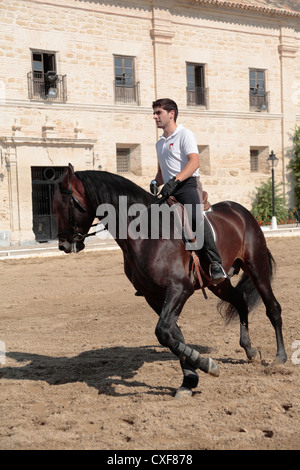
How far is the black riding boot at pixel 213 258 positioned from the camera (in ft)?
16.7

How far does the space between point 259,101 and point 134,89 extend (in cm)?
725

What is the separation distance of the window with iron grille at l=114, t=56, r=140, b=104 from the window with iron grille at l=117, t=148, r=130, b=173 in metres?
2.13

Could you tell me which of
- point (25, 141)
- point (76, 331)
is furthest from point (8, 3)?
point (76, 331)

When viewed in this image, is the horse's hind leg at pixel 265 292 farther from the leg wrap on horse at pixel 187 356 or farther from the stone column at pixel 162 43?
the stone column at pixel 162 43

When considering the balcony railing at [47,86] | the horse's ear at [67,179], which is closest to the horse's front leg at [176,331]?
the horse's ear at [67,179]

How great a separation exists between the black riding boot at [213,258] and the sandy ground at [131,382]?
1.00 m

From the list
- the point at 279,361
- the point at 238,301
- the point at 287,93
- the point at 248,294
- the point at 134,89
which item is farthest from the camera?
the point at 287,93

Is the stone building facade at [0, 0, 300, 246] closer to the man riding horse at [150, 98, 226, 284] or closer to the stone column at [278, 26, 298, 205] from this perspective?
the stone column at [278, 26, 298, 205]

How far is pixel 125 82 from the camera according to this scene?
23.3 meters

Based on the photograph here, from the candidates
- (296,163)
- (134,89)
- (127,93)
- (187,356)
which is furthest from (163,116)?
(296,163)

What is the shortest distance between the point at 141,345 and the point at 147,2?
20.2m

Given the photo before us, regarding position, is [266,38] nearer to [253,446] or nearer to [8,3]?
[8,3]

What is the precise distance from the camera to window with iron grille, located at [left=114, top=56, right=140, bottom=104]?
75.6 feet

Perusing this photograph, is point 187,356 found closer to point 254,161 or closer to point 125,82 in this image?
point 125,82
